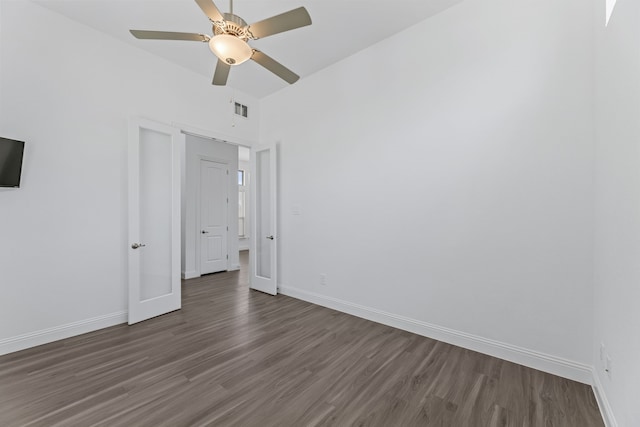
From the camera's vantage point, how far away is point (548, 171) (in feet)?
7.40

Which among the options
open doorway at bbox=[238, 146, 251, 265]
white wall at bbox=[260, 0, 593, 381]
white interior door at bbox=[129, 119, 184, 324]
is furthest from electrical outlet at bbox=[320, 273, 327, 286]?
open doorway at bbox=[238, 146, 251, 265]

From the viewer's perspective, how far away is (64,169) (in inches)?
113

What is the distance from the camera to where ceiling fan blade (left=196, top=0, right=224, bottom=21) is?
5.75ft

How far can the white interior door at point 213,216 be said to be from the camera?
5.72m

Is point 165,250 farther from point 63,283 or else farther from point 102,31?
point 102,31

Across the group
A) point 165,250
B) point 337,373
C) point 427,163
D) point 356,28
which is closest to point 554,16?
point 427,163

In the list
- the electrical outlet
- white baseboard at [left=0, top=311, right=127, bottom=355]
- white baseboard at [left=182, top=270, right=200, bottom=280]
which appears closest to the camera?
white baseboard at [left=0, top=311, right=127, bottom=355]

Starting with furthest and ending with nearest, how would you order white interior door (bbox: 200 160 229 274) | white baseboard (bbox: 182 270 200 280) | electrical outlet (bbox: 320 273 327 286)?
white interior door (bbox: 200 160 229 274) < white baseboard (bbox: 182 270 200 280) < electrical outlet (bbox: 320 273 327 286)

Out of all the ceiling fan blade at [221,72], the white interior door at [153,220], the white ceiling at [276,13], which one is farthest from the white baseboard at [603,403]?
the white interior door at [153,220]

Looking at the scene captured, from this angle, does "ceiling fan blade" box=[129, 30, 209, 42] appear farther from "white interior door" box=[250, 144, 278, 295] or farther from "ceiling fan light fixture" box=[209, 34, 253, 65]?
"white interior door" box=[250, 144, 278, 295]

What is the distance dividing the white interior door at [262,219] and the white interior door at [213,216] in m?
1.61

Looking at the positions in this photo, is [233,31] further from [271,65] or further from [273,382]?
[273,382]

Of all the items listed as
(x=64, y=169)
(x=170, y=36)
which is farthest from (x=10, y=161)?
(x=170, y=36)

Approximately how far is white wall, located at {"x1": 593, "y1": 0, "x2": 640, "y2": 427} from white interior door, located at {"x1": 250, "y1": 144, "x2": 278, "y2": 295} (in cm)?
372
